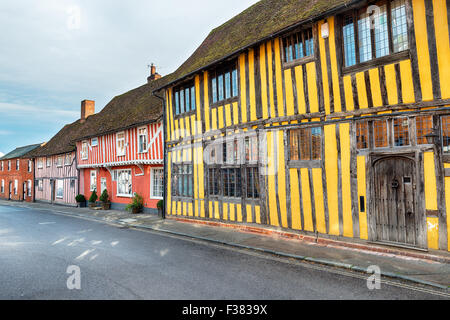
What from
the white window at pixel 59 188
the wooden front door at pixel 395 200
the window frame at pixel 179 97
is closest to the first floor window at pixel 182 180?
the window frame at pixel 179 97

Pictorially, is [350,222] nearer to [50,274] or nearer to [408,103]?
[408,103]

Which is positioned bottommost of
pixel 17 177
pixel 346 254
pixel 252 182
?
pixel 346 254

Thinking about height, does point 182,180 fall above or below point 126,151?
below

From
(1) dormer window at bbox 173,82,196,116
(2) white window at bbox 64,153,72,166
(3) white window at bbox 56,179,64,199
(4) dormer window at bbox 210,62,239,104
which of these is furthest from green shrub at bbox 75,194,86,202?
(4) dormer window at bbox 210,62,239,104

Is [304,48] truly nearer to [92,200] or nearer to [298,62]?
[298,62]

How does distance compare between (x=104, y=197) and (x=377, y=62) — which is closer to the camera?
(x=377, y=62)

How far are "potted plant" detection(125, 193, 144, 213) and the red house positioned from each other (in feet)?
0.81

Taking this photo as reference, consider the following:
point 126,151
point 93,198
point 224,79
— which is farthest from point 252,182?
point 93,198

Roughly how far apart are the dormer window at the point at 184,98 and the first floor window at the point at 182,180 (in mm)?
2580

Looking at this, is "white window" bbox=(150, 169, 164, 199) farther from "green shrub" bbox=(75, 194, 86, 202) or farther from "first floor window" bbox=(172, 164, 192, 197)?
"green shrub" bbox=(75, 194, 86, 202)

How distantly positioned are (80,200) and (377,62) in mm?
20936

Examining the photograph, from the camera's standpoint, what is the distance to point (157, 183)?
629 inches

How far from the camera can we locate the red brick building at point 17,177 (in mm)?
30734

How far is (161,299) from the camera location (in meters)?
4.50
